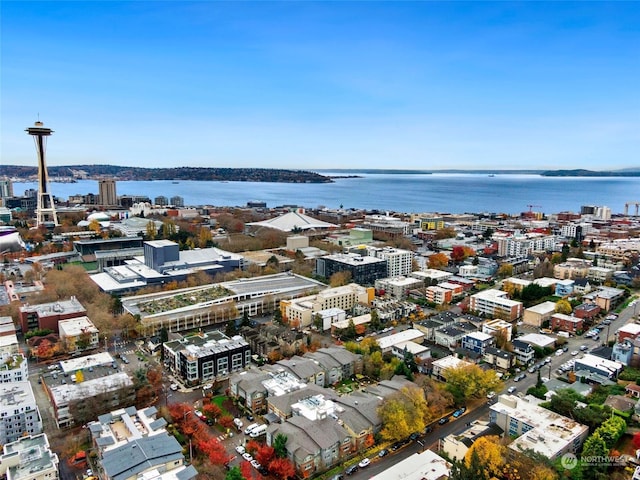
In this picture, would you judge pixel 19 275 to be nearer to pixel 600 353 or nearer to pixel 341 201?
pixel 600 353

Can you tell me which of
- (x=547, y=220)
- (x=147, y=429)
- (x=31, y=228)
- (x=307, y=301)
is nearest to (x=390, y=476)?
(x=147, y=429)

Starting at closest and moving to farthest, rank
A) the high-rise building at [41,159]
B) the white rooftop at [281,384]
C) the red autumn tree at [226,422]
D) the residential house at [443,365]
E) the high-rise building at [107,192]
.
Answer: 1. the red autumn tree at [226,422]
2. the white rooftop at [281,384]
3. the residential house at [443,365]
4. the high-rise building at [41,159]
5. the high-rise building at [107,192]

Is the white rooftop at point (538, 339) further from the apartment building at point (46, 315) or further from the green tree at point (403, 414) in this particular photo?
the apartment building at point (46, 315)

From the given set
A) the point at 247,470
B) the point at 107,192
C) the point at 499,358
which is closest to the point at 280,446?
the point at 247,470

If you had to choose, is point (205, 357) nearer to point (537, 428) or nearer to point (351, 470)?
point (351, 470)

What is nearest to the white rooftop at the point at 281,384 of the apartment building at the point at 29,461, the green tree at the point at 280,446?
the green tree at the point at 280,446
